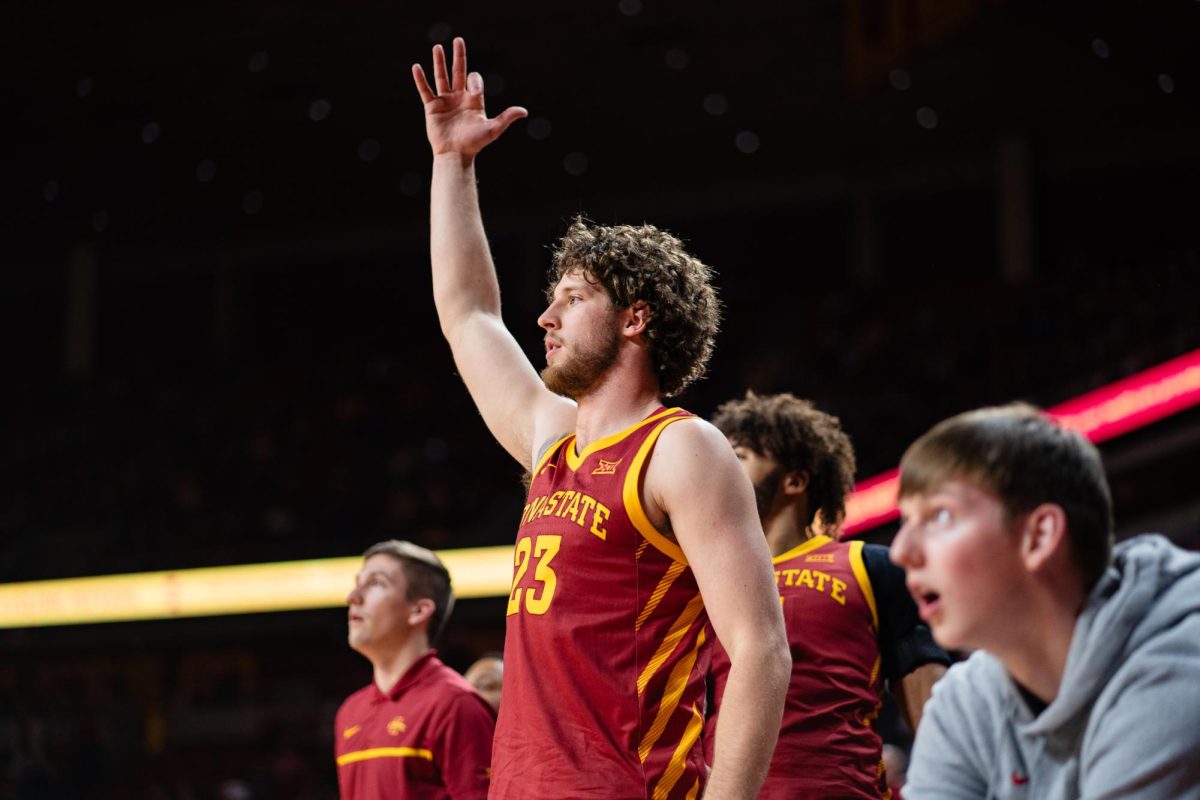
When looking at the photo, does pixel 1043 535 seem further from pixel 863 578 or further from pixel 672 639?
pixel 863 578

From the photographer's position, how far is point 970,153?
1914 cm

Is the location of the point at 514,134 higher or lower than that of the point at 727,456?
higher

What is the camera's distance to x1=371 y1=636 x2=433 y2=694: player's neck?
187 inches

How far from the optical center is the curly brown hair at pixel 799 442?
3.98 meters

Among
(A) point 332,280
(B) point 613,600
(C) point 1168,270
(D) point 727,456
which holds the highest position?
(A) point 332,280

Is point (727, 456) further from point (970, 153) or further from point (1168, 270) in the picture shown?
point (970, 153)

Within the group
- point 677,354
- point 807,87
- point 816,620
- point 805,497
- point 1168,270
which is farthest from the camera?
point 807,87

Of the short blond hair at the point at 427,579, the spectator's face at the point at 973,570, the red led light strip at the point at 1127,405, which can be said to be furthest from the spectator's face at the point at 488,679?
the red led light strip at the point at 1127,405

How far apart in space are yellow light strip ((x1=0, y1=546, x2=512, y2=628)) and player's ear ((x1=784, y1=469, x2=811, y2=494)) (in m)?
9.62

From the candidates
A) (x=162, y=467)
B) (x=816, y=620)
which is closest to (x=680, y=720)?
(x=816, y=620)

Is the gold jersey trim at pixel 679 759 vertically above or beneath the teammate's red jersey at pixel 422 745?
above

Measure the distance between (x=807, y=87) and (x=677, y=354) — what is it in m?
14.6

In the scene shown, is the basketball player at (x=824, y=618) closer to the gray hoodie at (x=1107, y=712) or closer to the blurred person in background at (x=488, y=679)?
the gray hoodie at (x=1107, y=712)

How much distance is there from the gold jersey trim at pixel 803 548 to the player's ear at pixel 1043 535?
6.65ft
